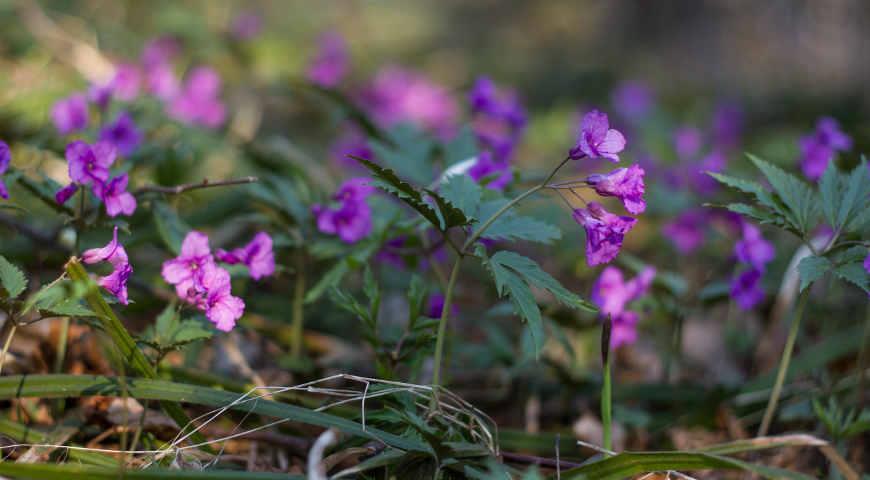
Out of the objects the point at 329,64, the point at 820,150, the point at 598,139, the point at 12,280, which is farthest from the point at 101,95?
the point at 820,150

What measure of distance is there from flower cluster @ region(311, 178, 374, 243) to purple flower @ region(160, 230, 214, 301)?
36cm

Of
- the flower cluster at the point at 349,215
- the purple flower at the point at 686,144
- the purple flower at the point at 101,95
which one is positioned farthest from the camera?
the purple flower at the point at 686,144

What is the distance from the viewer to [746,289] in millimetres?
1977

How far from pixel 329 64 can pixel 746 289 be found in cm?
275

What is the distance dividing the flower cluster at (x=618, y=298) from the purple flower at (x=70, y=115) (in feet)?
5.30

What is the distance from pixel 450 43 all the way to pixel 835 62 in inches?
139

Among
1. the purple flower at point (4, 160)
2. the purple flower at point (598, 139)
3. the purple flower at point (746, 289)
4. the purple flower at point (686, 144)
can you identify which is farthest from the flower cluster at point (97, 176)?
the purple flower at point (686, 144)

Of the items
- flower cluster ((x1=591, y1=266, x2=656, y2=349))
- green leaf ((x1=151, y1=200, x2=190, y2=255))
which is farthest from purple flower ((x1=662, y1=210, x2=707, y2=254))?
green leaf ((x1=151, y1=200, x2=190, y2=255))

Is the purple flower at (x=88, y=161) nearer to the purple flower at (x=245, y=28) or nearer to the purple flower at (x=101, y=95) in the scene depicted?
the purple flower at (x=101, y=95)

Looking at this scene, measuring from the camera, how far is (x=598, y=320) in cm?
221

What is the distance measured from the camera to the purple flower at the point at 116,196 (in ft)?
5.21

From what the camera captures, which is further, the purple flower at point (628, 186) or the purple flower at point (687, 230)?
the purple flower at point (687, 230)

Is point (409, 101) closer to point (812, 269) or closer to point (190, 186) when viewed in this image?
point (190, 186)

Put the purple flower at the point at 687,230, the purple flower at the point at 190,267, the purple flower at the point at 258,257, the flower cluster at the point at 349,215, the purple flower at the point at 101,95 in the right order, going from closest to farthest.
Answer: the purple flower at the point at 190,267
the purple flower at the point at 258,257
the flower cluster at the point at 349,215
the purple flower at the point at 101,95
the purple flower at the point at 687,230
